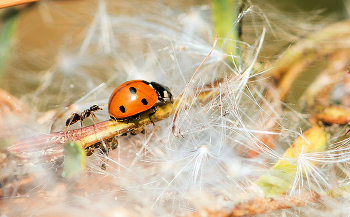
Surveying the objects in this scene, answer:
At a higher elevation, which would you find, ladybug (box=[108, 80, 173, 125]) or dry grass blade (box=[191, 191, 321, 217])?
ladybug (box=[108, 80, 173, 125])

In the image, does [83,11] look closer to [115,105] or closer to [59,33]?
[59,33]

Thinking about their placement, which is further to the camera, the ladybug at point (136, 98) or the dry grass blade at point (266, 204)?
the ladybug at point (136, 98)

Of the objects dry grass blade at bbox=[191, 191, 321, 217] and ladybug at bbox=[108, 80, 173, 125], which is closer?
dry grass blade at bbox=[191, 191, 321, 217]

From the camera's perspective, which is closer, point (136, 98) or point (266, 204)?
point (266, 204)

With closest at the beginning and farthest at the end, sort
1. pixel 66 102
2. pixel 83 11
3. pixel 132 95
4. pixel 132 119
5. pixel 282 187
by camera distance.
Result: 1. pixel 282 187
2. pixel 132 119
3. pixel 132 95
4. pixel 66 102
5. pixel 83 11

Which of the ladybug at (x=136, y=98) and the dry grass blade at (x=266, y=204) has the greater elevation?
the ladybug at (x=136, y=98)

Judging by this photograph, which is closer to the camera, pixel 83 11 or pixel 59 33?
pixel 83 11

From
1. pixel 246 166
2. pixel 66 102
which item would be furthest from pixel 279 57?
pixel 66 102

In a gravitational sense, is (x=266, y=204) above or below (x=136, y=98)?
below
